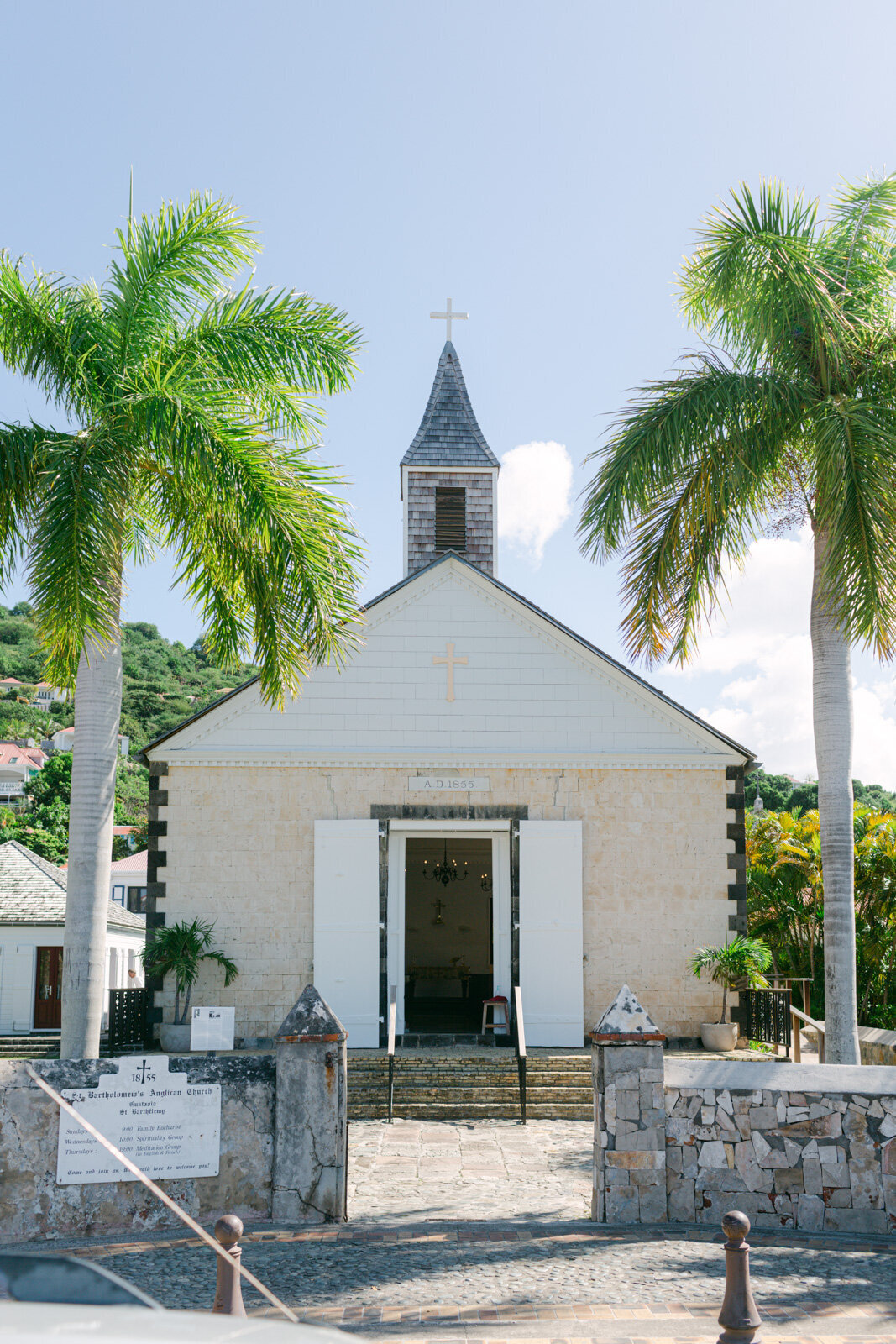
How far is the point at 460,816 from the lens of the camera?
15.1 meters

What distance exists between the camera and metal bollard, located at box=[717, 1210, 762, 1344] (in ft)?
15.6

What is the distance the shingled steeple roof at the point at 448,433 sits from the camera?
→ 1966 cm

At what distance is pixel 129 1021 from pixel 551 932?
5286 mm

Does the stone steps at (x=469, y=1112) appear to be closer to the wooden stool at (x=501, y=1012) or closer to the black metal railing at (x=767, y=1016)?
the wooden stool at (x=501, y=1012)

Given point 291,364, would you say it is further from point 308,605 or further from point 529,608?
point 529,608

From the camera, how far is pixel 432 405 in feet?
67.4

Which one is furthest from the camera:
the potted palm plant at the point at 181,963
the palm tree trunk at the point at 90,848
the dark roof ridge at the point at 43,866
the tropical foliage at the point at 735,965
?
the dark roof ridge at the point at 43,866

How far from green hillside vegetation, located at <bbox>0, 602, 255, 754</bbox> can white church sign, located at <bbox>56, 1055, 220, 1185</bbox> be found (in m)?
63.1

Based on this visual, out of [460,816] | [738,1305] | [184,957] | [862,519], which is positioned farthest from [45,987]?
[738,1305]

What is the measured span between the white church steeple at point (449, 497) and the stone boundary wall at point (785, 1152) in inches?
474

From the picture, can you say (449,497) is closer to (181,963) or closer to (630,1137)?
(181,963)

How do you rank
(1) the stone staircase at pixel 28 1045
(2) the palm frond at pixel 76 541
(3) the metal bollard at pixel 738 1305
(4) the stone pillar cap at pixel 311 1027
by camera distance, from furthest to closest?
(1) the stone staircase at pixel 28 1045, (2) the palm frond at pixel 76 541, (4) the stone pillar cap at pixel 311 1027, (3) the metal bollard at pixel 738 1305

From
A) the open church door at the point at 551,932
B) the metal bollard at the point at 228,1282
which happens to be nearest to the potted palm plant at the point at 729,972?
the open church door at the point at 551,932

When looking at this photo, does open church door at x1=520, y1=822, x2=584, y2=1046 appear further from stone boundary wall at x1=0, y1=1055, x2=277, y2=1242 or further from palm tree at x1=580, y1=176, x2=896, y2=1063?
stone boundary wall at x1=0, y1=1055, x2=277, y2=1242
